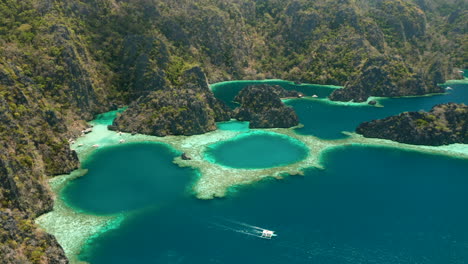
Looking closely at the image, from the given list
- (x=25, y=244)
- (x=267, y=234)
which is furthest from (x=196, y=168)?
(x=25, y=244)

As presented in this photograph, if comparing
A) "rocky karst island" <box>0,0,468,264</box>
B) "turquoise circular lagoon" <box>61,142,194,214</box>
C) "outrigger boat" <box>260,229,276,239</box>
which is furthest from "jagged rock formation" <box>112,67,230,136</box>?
"outrigger boat" <box>260,229,276,239</box>

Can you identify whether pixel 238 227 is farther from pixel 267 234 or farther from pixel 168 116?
pixel 168 116

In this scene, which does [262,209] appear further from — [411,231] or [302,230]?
[411,231]

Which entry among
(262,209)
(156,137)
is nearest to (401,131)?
(262,209)

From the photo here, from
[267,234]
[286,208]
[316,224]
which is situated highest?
[286,208]

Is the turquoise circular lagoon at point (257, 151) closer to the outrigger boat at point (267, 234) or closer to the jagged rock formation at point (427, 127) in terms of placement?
the jagged rock formation at point (427, 127)

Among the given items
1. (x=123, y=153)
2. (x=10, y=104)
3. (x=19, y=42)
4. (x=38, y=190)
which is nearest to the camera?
(x=38, y=190)

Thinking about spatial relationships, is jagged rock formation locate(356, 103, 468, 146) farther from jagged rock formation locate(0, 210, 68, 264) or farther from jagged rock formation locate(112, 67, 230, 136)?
jagged rock formation locate(0, 210, 68, 264)
